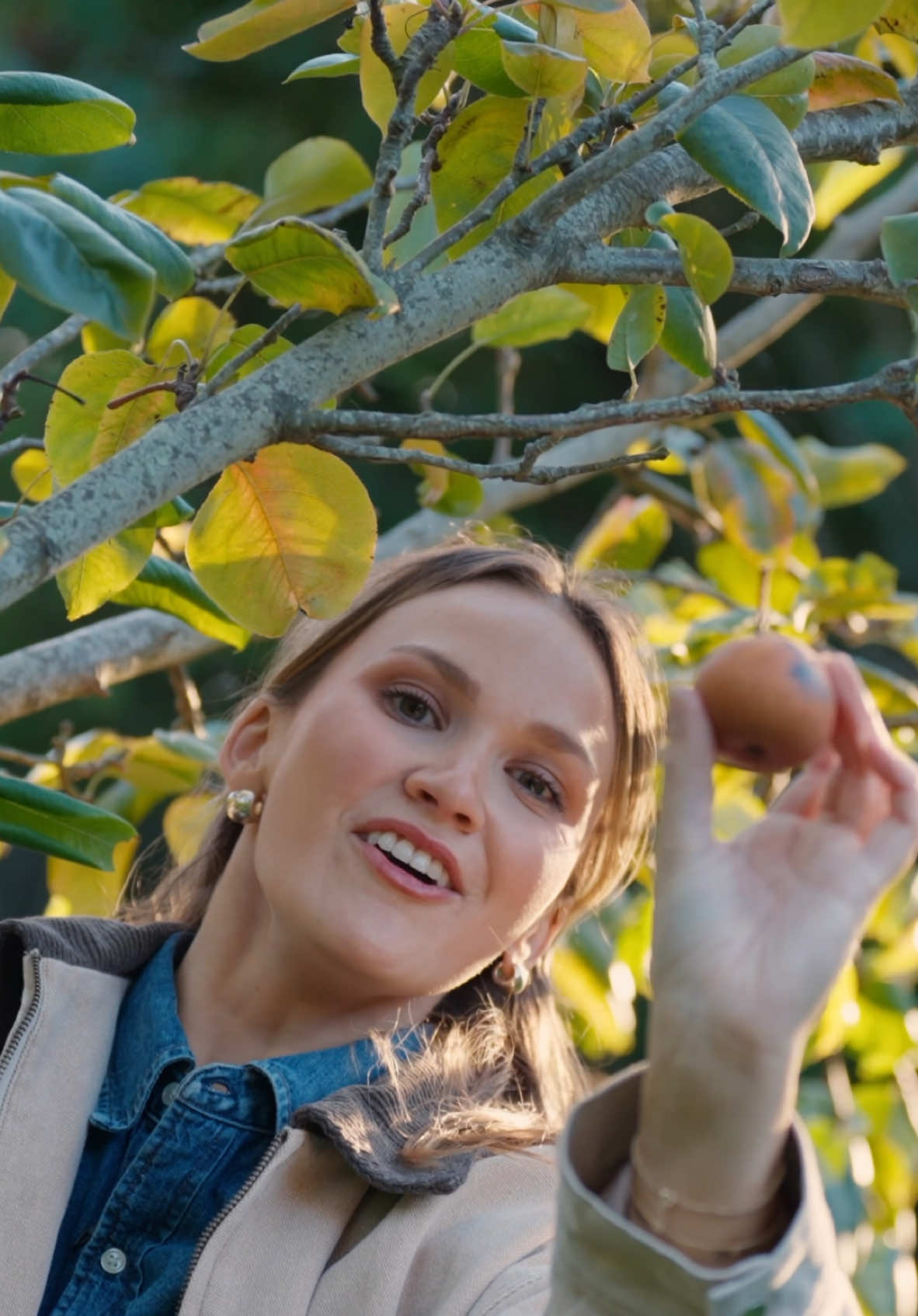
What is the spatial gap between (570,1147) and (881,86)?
596 millimetres

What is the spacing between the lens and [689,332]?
35.6 inches

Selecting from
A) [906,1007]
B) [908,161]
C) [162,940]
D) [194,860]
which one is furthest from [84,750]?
[908,161]

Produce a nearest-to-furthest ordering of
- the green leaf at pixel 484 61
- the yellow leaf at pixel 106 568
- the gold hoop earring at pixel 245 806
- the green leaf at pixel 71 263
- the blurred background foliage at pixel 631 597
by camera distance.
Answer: the green leaf at pixel 71 263 < the green leaf at pixel 484 61 < the yellow leaf at pixel 106 568 < the gold hoop earring at pixel 245 806 < the blurred background foliage at pixel 631 597

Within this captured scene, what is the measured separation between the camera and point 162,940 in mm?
1386

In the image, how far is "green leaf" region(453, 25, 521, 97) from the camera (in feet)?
2.83

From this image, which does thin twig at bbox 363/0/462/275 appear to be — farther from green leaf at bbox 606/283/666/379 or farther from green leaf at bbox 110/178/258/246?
green leaf at bbox 110/178/258/246

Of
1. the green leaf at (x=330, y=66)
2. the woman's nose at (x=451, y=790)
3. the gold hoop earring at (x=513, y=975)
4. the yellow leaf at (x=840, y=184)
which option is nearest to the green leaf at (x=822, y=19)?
the green leaf at (x=330, y=66)

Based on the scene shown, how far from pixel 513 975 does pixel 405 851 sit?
10.0 inches

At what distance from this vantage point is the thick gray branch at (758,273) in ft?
2.77

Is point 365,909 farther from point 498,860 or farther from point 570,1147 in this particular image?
point 570,1147

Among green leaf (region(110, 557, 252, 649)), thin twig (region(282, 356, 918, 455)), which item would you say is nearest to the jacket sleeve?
thin twig (region(282, 356, 918, 455))

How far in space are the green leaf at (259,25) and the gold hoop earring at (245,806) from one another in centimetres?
59

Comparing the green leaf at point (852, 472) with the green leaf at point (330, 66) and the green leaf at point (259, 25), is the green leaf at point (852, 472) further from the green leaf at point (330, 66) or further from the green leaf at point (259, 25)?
the green leaf at point (259, 25)

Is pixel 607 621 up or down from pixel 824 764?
down
